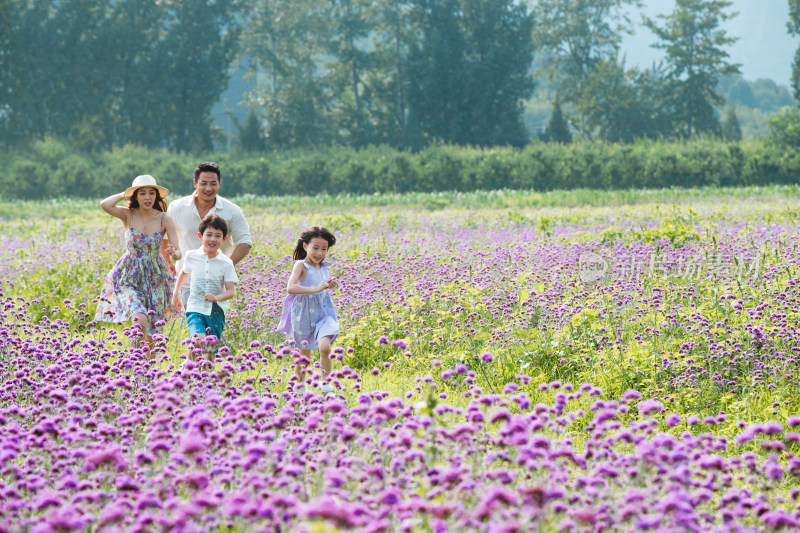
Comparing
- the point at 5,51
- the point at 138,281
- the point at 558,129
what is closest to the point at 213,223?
the point at 138,281

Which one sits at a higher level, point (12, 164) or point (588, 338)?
point (12, 164)

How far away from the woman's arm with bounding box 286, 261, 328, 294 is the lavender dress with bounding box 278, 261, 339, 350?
41mm

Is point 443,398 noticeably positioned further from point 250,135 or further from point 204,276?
point 250,135

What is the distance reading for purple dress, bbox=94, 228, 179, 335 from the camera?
6.57 metres

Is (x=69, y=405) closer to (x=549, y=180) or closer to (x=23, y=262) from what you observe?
(x=23, y=262)

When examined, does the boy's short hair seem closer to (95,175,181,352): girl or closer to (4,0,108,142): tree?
(95,175,181,352): girl

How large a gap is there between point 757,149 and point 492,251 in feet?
97.1

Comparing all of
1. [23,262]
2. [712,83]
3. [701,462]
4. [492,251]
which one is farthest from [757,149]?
[701,462]

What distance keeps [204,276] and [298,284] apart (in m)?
0.70

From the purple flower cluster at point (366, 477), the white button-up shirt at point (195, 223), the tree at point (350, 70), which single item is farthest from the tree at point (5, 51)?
the purple flower cluster at point (366, 477)

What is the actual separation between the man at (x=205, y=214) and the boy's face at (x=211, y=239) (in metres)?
0.38

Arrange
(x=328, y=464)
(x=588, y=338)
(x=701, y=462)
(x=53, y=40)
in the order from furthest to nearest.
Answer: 1. (x=53, y=40)
2. (x=588, y=338)
3. (x=328, y=464)
4. (x=701, y=462)

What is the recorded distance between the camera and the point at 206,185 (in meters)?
6.36

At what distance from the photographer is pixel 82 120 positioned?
45656 millimetres
